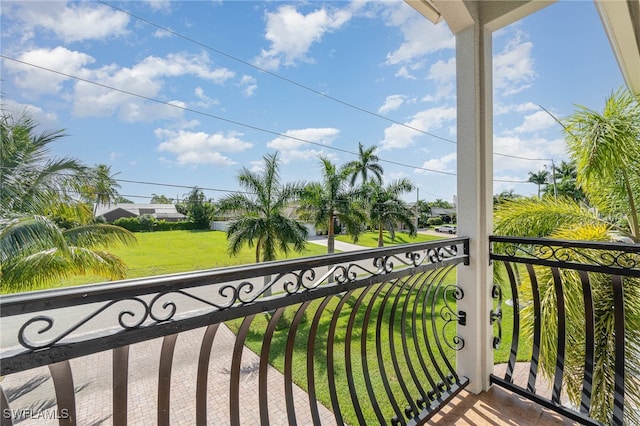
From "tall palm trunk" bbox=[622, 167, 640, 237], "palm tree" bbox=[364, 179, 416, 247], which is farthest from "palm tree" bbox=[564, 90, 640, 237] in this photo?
"palm tree" bbox=[364, 179, 416, 247]

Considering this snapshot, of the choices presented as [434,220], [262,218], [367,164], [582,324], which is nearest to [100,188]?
[262,218]

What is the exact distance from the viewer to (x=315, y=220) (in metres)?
11.4

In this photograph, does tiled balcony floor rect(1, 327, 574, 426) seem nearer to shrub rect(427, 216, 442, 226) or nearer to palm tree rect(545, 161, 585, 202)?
palm tree rect(545, 161, 585, 202)

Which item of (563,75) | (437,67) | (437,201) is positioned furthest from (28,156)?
(437,201)

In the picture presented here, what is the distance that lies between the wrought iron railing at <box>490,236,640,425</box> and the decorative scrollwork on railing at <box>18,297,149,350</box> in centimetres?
174

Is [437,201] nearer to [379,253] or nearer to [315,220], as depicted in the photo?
[315,220]

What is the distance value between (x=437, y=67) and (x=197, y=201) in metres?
10.3

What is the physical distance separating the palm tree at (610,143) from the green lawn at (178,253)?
1224 centimetres

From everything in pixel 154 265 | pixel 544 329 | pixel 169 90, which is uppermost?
pixel 169 90

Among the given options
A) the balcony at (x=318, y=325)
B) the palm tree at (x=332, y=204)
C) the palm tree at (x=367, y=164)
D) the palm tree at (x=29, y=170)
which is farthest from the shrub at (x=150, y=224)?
the balcony at (x=318, y=325)

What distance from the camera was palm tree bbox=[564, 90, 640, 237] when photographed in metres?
2.26

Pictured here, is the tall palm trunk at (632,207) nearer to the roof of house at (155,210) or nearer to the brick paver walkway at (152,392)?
the brick paver walkway at (152,392)

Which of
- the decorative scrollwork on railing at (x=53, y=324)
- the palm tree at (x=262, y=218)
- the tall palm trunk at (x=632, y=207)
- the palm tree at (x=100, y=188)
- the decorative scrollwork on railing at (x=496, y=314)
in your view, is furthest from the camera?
the palm tree at (x=262, y=218)

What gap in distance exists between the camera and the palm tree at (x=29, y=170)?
482 centimetres
